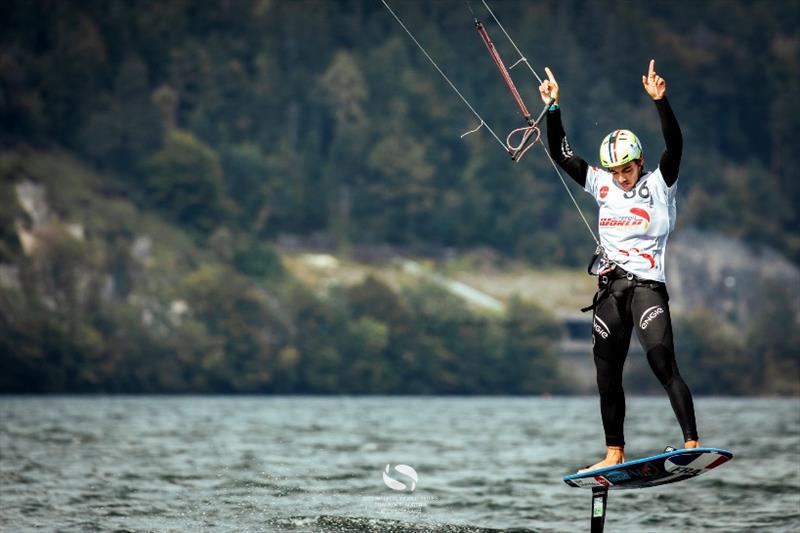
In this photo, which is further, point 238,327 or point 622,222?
point 238,327

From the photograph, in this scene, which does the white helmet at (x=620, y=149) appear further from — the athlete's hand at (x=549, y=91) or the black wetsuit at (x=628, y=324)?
the athlete's hand at (x=549, y=91)

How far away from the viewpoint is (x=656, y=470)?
2017 centimetres

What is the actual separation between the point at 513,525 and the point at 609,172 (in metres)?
6.40

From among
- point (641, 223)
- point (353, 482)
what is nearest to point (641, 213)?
point (641, 223)

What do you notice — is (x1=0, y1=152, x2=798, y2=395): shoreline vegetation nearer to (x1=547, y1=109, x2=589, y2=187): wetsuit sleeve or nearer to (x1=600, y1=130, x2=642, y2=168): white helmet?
(x1=547, y1=109, x2=589, y2=187): wetsuit sleeve

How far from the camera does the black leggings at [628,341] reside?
67.2 feet

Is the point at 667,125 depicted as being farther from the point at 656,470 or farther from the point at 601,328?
the point at 656,470

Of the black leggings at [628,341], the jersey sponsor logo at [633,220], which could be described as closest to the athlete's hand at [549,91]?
the jersey sponsor logo at [633,220]

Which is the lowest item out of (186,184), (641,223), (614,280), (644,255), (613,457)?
(613,457)

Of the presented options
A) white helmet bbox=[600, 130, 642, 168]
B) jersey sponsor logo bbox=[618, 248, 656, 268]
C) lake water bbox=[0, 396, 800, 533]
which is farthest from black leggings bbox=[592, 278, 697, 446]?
lake water bbox=[0, 396, 800, 533]

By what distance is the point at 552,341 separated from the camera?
174 m

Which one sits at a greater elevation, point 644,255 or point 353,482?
point 353,482

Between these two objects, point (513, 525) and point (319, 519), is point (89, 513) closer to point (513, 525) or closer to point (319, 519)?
point (319, 519)

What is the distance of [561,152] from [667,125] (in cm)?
190
